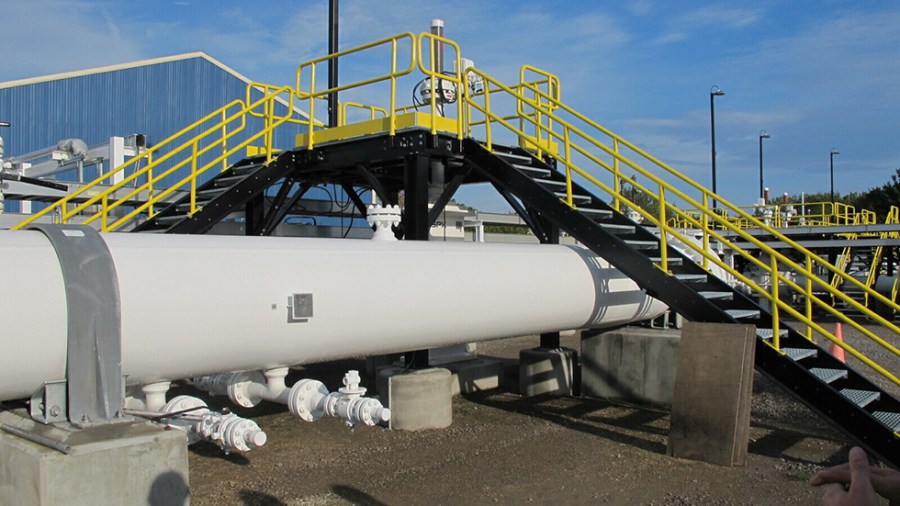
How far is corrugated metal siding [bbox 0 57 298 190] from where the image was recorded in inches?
874

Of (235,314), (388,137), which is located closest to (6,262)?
(235,314)

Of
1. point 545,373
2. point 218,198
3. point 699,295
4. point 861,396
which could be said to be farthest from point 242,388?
point 545,373

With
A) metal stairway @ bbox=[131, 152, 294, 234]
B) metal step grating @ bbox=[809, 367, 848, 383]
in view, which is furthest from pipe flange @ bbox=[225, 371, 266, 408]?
metal step grating @ bbox=[809, 367, 848, 383]

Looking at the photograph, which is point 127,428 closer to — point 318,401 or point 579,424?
point 318,401

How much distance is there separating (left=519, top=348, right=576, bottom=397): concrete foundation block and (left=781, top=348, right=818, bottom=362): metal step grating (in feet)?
13.6

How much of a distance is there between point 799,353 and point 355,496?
4.49 metres

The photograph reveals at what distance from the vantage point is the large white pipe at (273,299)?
439 centimetres

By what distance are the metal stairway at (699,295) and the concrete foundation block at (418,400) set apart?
2417 millimetres

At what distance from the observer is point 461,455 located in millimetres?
8031

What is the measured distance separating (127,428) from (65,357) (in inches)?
25.0

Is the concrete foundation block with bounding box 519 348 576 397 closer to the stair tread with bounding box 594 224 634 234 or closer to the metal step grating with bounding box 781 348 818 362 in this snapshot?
the stair tread with bounding box 594 224 634 234

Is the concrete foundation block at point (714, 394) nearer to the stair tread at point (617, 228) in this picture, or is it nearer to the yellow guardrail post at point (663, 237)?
the yellow guardrail post at point (663, 237)

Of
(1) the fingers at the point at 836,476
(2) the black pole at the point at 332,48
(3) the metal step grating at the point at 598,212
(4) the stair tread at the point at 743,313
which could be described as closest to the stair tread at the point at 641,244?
(3) the metal step grating at the point at 598,212

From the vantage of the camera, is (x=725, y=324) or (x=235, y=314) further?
(x=725, y=324)
